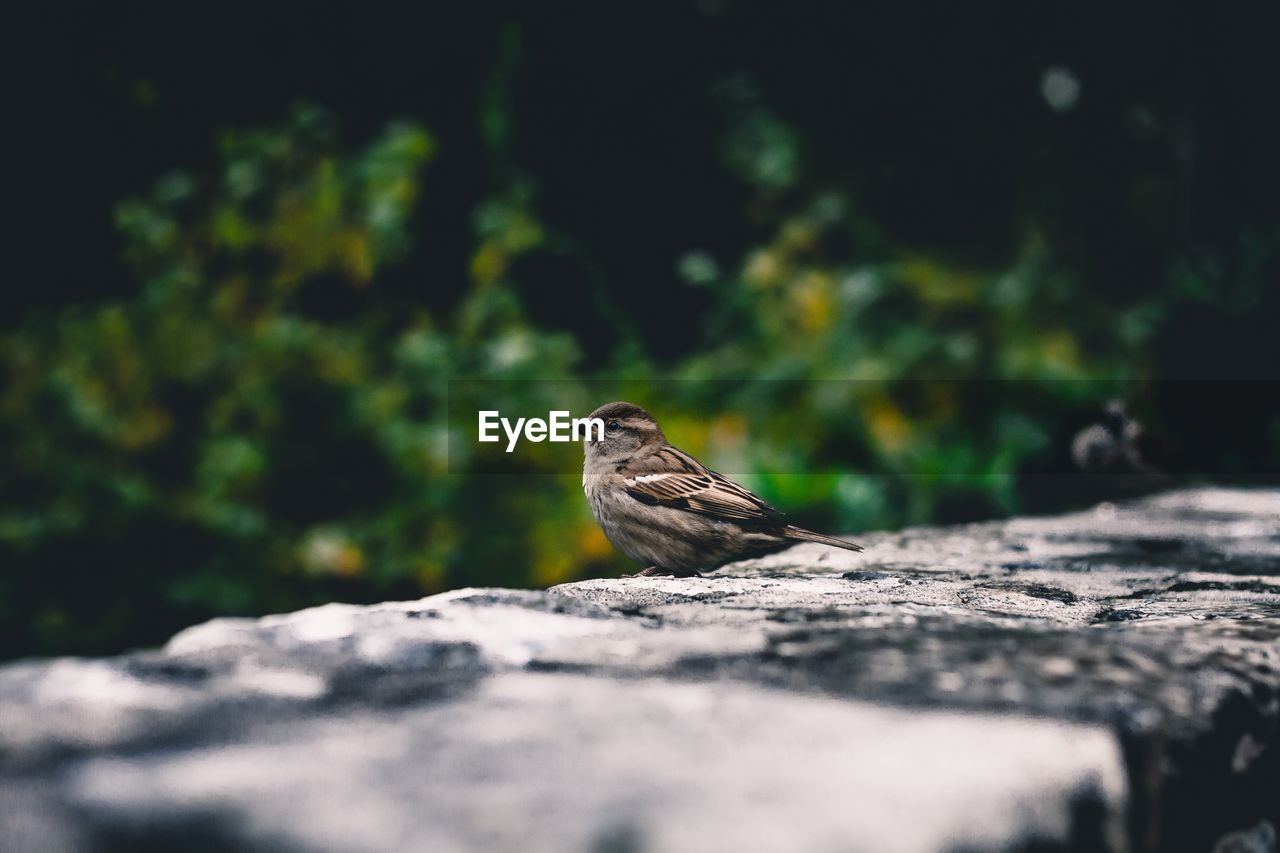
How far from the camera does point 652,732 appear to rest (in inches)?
37.5

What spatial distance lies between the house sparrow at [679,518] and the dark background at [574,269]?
128 centimetres

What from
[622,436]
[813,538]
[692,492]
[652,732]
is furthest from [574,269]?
[652,732]

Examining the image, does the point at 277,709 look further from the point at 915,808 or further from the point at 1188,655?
the point at 1188,655

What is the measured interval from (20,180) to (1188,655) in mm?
5281

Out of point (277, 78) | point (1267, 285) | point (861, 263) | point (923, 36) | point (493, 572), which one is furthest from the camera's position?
point (277, 78)

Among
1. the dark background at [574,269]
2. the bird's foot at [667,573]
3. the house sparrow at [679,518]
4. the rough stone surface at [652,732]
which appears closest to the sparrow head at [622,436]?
the house sparrow at [679,518]

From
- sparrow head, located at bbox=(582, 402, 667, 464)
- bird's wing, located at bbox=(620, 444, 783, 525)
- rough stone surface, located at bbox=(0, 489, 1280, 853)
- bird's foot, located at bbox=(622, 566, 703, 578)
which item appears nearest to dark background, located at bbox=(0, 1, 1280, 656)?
sparrow head, located at bbox=(582, 402, 667, 464)

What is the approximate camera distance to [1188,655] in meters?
1.20

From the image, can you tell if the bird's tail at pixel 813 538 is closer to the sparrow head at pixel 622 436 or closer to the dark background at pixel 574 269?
the sparrow head at pixel 622 436

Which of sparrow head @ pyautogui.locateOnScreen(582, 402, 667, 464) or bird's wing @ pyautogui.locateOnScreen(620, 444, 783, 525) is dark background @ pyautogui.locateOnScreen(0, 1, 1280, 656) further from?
bird's wing @ pyautogui.locateOnScreen(620, 444, 783, 525)

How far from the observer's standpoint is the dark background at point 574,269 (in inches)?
153

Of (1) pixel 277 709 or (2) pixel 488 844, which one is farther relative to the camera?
(1) pixel 277 709

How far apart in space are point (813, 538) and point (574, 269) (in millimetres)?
2680

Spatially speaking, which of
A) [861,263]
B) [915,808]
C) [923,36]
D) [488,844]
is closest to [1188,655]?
[915,808]
